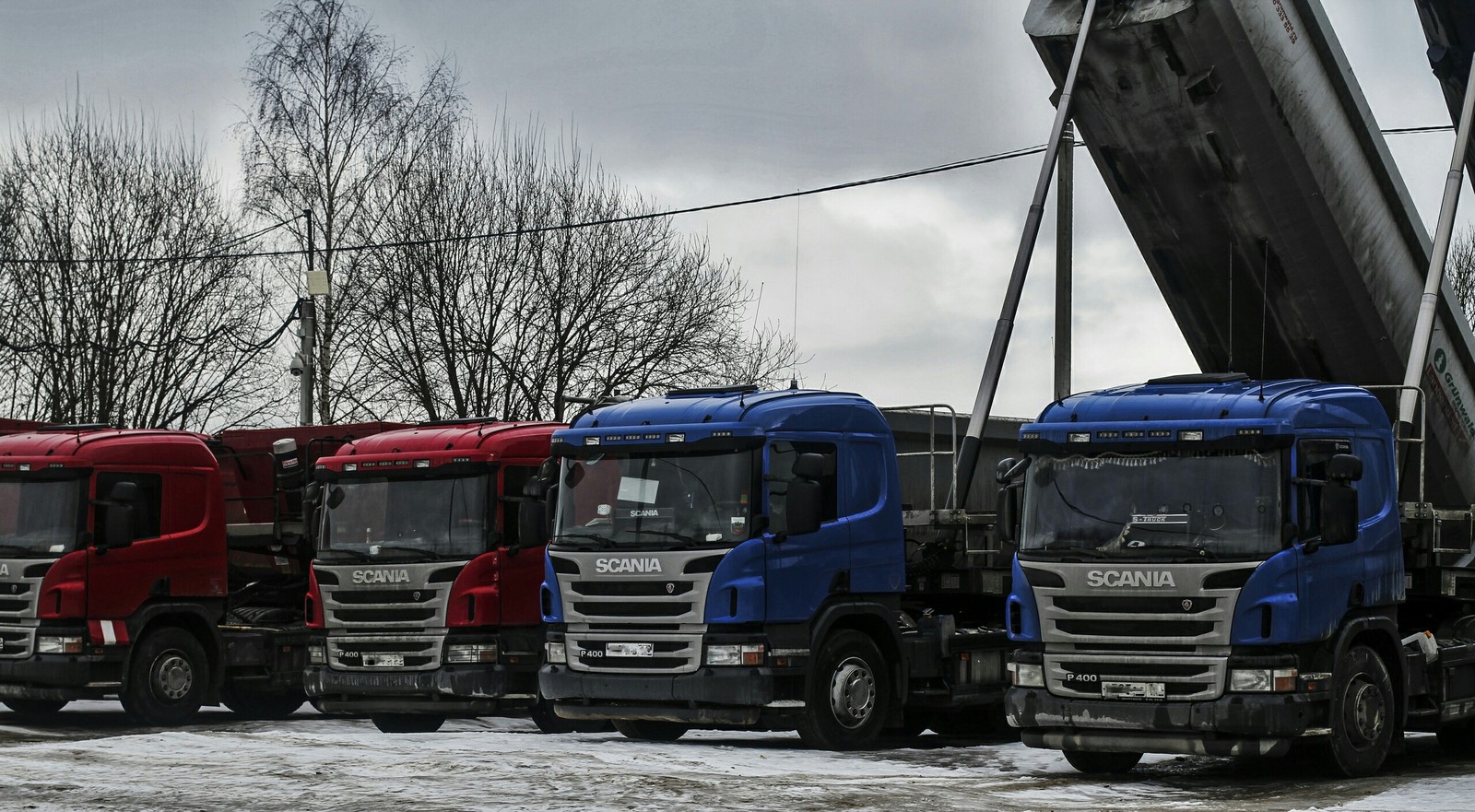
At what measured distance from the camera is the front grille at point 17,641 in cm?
1577

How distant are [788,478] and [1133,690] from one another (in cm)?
306

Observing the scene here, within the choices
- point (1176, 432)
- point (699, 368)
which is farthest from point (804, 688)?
point (699, 368)

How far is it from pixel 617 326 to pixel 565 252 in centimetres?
155

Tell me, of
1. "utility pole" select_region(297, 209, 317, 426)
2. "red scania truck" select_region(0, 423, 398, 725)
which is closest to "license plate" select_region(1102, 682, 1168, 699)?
"red scania truck" select_region(0, 423, 398, 725)

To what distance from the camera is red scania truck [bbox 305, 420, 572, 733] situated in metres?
14.9

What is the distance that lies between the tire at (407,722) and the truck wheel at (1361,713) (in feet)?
25.6

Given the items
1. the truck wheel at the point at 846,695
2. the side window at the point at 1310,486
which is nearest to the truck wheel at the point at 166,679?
the truck wheel at the point at 846,695

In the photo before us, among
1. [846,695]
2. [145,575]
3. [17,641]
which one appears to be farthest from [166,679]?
[846,695]

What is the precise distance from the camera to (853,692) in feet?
44.4

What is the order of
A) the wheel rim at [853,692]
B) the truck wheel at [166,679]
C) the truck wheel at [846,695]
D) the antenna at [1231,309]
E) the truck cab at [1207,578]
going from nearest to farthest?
1. the truck cab at [1207,578]
2. the truck wheel at [846,695]
3. the wheel rim at [853,692]
4. the antenna at [1231,309]
5. the truck wheel at [166,679]

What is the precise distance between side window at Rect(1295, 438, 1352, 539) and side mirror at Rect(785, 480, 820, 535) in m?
3.30

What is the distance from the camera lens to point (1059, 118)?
1488cm

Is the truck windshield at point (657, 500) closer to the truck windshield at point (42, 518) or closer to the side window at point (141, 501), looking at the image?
the side window at point (141, 501)

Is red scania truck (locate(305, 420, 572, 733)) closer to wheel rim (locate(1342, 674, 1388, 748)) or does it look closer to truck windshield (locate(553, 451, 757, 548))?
truck windshield (locate(553, 451, 757, 548))
